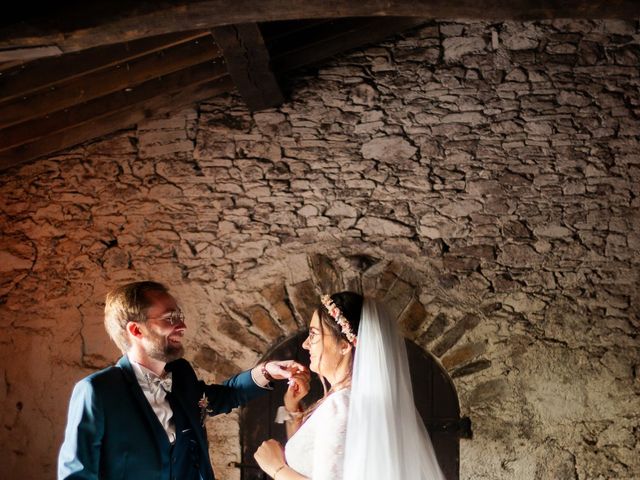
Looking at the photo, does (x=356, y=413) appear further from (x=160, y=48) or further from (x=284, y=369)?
(x=160, y=48)

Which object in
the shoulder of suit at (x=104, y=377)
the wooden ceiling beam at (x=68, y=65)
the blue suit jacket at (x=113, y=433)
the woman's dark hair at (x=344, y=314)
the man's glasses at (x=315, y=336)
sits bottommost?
the blue suit jacket at (x=113, y=433)

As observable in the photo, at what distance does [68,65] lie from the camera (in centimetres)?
404

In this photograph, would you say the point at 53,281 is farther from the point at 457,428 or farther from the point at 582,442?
the point at 582,442

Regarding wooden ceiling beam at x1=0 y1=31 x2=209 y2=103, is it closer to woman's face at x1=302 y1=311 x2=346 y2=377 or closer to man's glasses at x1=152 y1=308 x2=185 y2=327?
man's glasses at x1=152 y1=308 x2=185 y2=327

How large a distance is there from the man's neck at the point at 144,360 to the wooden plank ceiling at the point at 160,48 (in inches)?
48.5

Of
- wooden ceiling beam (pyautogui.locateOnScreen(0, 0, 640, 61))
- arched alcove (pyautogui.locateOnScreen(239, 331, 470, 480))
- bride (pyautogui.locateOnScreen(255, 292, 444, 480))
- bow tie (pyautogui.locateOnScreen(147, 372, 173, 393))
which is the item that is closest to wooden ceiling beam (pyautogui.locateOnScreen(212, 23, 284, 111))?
wooden ceiling beam (pyautogui.locateOnScreen(0, 0, 640, 61))

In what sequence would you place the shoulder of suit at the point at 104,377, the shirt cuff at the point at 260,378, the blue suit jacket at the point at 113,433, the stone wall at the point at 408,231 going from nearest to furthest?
the blue suit jacket at the point at 113,433
the shoulder of suit at the point at 104,377
the shirt cuff at the point at 260,378
the stone wall at the point at 408,231

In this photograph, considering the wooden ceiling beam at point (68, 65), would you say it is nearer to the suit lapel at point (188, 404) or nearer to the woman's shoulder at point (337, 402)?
the suit lapel at point (188, 404)

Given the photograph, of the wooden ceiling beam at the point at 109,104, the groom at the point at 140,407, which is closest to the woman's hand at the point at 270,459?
the groom at the point at 140,407

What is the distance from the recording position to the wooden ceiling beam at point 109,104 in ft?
15.6

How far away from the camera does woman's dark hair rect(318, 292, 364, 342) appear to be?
318 centimetres

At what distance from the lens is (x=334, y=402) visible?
301 cm

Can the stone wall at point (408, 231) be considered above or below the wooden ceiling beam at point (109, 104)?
below

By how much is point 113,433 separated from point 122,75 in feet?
8.08
